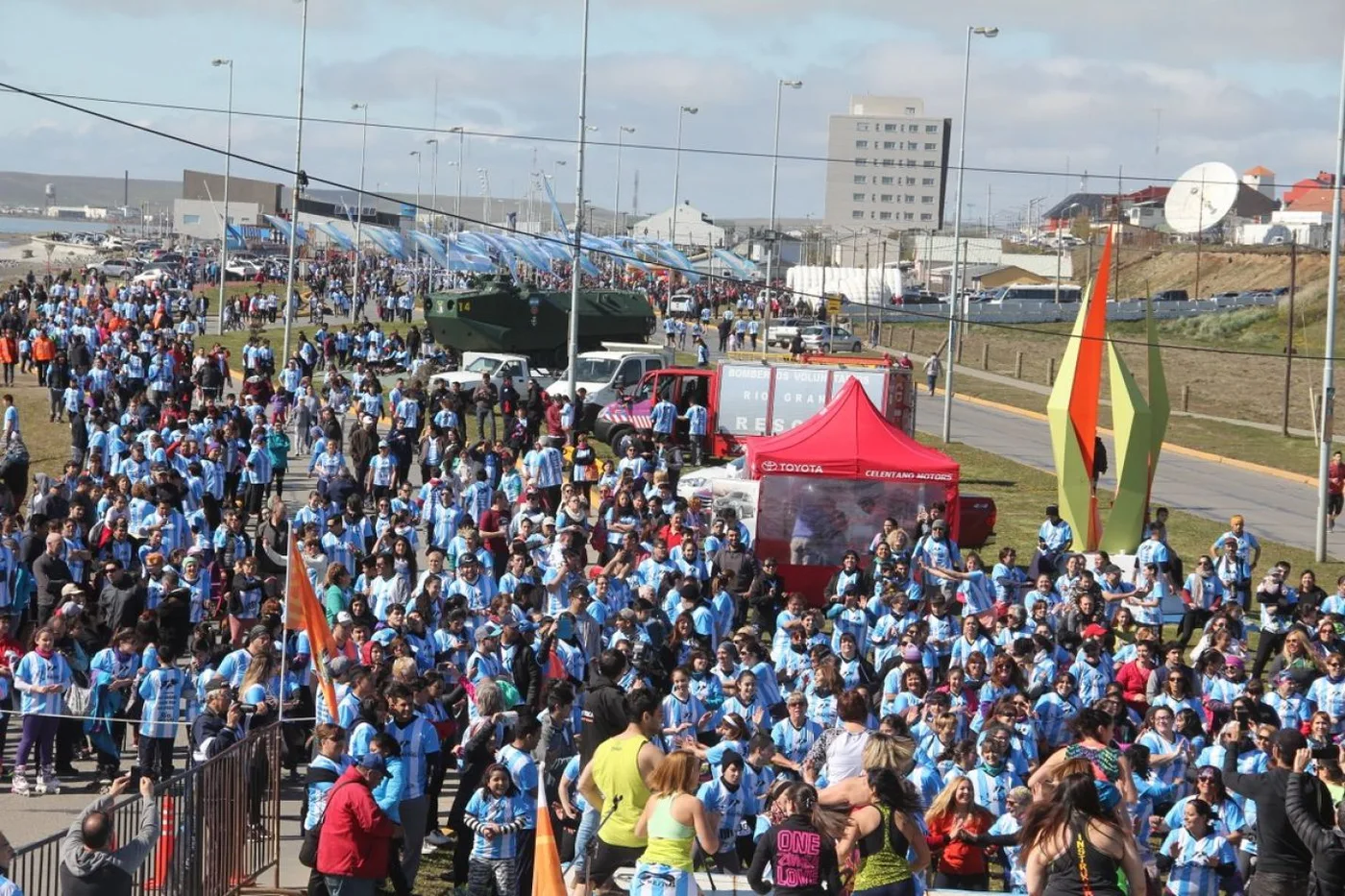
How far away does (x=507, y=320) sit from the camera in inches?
1670

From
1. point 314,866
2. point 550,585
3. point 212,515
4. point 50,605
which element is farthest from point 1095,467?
point 314,866

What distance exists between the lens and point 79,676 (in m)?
13.4

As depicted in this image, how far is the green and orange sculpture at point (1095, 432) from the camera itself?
73.3 ft

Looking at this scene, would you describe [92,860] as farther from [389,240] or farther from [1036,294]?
[1036,294]

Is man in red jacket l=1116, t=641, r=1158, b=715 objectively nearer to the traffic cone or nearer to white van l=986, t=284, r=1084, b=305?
the traffic cone

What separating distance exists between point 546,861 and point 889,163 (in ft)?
616

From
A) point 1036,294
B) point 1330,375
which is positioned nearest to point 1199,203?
point 1036,294

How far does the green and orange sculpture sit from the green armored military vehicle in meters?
20.6

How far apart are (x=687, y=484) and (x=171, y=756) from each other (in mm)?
11419

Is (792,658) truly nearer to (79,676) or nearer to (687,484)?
(79,676)

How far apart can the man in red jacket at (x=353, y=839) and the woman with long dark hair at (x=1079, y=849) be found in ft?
11.4

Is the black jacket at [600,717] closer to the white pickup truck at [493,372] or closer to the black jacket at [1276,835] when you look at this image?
Result: the black jacket at [1276,835]

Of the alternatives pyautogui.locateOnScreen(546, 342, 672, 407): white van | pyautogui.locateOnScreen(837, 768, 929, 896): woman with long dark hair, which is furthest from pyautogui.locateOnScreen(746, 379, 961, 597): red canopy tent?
pyautogui.locateOnScreen(546, 342, 672, 407): white van

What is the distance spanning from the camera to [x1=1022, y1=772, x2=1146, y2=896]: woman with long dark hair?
7891 mm
